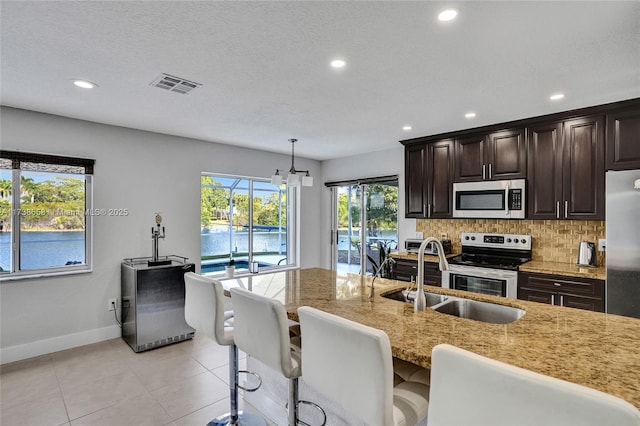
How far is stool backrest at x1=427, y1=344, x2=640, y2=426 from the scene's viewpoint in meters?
0.72

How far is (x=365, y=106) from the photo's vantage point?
3152mm

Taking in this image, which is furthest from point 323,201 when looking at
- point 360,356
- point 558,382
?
point 558,382

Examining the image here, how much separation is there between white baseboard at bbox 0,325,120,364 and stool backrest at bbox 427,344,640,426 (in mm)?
4013

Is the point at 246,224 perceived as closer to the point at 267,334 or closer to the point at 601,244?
the point at 267,334

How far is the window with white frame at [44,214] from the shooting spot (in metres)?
3.34

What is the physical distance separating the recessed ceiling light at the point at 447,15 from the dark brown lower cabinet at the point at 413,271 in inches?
111

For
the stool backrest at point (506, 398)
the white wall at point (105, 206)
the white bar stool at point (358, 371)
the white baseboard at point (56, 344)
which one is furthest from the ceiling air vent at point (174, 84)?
the white baseboard at point (56, 344)

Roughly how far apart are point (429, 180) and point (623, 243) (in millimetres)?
2083

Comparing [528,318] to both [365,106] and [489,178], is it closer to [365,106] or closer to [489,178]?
[365,106]

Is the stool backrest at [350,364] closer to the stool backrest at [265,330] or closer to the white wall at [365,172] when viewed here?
the stool backrest at [265,330]

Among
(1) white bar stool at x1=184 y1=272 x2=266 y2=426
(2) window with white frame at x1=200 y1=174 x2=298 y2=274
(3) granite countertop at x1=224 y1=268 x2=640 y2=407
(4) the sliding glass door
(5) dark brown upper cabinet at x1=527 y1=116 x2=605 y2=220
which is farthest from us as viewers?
(4) the sliding glass door

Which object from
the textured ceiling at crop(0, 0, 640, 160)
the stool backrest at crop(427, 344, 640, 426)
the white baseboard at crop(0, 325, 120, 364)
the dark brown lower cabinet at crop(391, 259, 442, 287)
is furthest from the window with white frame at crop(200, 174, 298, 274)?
the stool backrest at crop(427, 344, 640, 426)

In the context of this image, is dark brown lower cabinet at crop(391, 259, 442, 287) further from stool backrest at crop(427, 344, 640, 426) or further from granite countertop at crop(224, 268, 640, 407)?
stool backrest at crop(427, 344, 640, 426)

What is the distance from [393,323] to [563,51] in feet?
6.47
